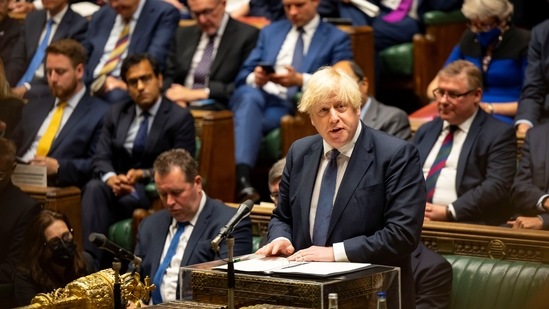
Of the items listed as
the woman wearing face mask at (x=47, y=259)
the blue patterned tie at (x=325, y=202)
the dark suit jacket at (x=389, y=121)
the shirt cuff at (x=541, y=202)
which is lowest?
the woman wearing face mask at (x=47, y=259)

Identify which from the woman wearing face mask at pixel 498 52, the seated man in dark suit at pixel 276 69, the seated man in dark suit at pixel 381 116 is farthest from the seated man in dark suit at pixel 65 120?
the woman wearing face mask at pixel 498 52

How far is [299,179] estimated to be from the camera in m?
3.10

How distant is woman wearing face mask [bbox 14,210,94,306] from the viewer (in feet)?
14.1

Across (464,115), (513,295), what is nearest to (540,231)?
(513,295)

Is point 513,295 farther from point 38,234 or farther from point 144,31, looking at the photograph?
point 144,31

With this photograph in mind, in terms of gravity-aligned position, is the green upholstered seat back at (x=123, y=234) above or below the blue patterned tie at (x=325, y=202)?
below

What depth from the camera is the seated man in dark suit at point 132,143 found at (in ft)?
16.9

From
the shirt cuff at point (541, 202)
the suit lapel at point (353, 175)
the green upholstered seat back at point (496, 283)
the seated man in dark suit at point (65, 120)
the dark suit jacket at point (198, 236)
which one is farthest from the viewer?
the seated man in dark suit at point (65, 120)

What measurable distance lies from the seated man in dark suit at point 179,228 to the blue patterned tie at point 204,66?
1.61 metres

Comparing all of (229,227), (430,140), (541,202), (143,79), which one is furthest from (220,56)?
(229,227)

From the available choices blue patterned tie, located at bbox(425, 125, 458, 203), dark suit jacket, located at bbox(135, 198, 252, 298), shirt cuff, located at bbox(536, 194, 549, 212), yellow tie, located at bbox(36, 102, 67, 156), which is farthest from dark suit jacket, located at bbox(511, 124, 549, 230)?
yellow tie, located at bbox(36, 102, 67, 156)

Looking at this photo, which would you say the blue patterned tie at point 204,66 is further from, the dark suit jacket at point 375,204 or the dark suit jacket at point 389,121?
the dark suit jacket at point 375,204

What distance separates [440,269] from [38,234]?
5.27 feet

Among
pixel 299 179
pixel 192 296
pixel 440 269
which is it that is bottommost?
pixel 440 269
